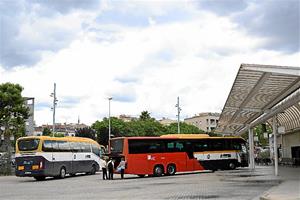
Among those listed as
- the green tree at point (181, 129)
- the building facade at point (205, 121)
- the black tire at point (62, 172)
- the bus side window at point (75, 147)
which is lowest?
the black tire at point (62, 172)

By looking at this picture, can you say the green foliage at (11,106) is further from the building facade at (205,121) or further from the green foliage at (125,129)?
the building facade at (205,121)

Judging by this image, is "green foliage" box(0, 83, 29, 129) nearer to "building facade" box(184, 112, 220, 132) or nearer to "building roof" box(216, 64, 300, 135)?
"building roof" box(216, 64, 300, 135)

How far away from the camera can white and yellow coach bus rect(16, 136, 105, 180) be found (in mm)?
28438

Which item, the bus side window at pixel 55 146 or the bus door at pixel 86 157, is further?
the bus door at pixel 86 157

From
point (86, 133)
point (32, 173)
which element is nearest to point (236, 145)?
point (32, 173)

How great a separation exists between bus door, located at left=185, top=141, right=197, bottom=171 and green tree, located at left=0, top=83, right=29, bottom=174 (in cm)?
1669

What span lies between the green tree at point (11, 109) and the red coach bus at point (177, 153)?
1401 cm

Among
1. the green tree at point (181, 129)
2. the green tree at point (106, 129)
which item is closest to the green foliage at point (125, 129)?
the green tree at point (106, 129)

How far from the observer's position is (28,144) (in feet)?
93.7

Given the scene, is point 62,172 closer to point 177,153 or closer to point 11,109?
point 177,153

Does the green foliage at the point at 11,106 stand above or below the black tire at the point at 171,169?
above

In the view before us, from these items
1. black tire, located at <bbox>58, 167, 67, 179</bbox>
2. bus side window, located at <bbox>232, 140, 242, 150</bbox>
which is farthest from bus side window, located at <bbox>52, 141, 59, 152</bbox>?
bus side window, located at <bbox>232, 140, 242, 150</bbox>

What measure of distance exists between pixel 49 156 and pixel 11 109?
13.6 m

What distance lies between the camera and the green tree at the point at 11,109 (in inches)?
1587
